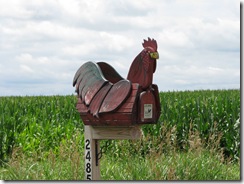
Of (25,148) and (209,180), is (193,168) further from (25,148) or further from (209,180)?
(25,148)

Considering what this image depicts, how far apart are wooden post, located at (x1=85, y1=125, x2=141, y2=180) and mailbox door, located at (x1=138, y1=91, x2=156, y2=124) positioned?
18cm

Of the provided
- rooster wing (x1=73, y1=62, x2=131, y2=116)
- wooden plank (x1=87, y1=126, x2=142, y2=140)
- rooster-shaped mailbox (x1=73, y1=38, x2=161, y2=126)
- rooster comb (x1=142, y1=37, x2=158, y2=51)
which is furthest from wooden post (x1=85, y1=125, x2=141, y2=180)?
rooster comb (x1=142, y1=37, x2=158, y2=51)

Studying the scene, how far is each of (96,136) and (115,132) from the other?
0.92ft

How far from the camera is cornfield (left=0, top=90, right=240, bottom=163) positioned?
35.3 feet

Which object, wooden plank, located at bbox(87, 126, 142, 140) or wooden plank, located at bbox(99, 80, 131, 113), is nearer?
wooden plank, located at bbox(99, 80, 131, 113)

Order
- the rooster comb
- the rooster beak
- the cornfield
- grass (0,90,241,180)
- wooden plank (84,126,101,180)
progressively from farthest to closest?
the cornfield → grass (0,90,241,180) → wooden plank (84,126,101,180) → the rooster comb → the rooster beak

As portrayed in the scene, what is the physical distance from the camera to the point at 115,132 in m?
6.23

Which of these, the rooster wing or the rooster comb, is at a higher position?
the rooster comb

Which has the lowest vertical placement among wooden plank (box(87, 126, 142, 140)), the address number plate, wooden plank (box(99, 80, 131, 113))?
wooden plank (box(87, 126, 142, 140))

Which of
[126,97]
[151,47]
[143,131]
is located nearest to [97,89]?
[126,97]

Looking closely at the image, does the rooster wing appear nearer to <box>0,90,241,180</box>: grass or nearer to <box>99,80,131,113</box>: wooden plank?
<box>99,80,131,113</box>: wooden plank

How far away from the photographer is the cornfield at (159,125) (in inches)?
424

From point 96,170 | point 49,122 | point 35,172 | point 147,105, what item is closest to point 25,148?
point 49,122

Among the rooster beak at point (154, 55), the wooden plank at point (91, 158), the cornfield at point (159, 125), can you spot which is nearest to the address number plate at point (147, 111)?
the rooster beak at point (154, 55)
